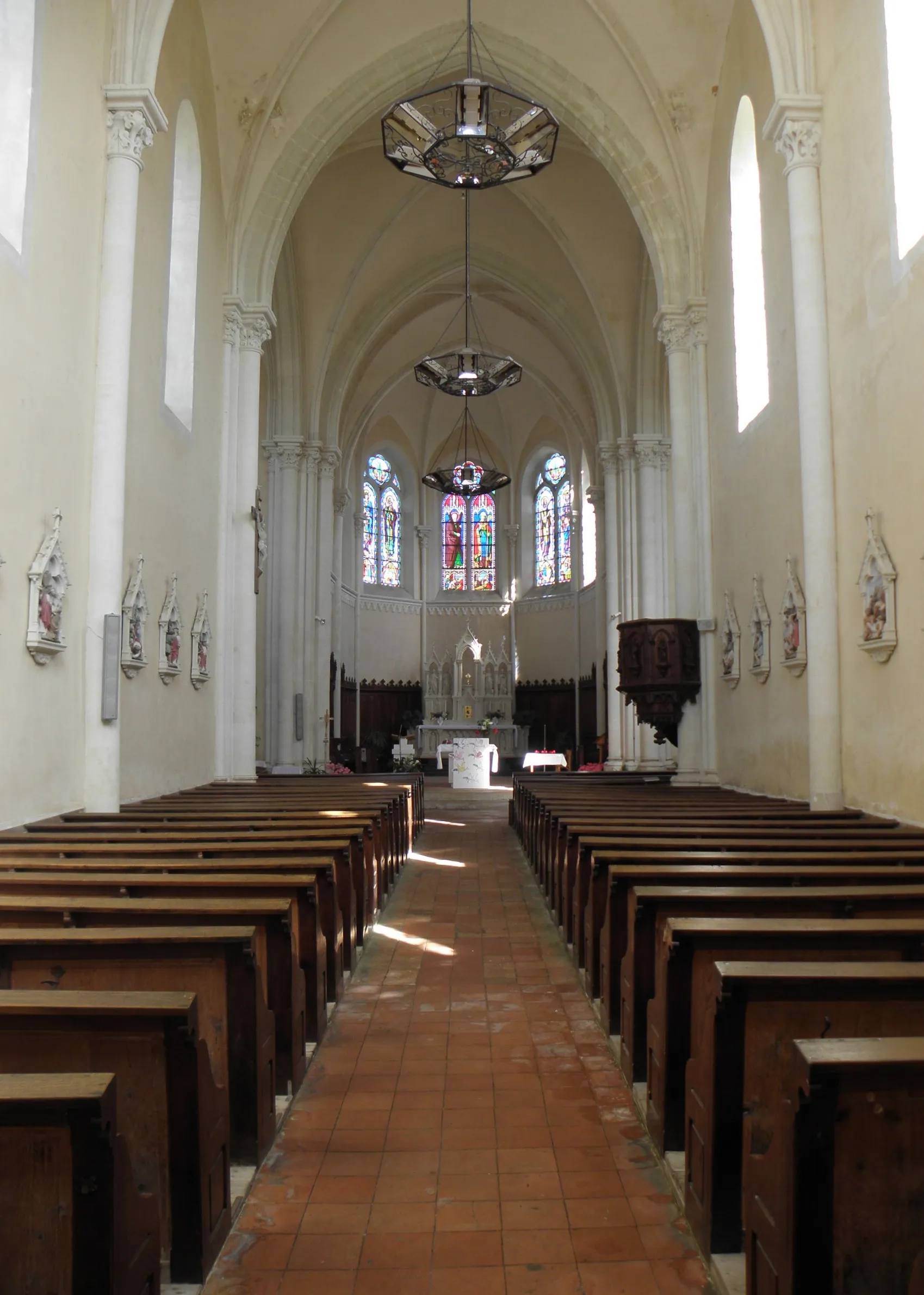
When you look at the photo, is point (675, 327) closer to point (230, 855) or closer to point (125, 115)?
point (125, 115)

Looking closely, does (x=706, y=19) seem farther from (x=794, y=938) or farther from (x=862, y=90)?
(x=794, y=938)

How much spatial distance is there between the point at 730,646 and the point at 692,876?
348 inches

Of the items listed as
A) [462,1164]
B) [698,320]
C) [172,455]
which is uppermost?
[698,320]

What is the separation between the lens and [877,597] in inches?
329

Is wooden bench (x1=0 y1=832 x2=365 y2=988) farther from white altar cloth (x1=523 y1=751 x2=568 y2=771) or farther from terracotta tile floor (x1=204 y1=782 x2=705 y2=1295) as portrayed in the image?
white altar cloth (x1=523 y1=751 x2=568 y2=771)

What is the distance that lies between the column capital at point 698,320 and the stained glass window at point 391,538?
19.7 m

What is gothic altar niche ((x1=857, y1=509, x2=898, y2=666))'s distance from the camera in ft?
26.5

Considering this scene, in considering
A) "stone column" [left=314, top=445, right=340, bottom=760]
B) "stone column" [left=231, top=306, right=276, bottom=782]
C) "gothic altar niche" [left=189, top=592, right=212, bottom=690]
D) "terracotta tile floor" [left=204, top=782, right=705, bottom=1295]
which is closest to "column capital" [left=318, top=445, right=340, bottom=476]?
"stone column" [left=314, top=445, right=340, bottom=760]

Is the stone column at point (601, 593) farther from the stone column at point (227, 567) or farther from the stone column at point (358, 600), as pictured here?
the stone column at point (227, 567)

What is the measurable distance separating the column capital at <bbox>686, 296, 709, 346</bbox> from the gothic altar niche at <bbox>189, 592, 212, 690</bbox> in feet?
25.7

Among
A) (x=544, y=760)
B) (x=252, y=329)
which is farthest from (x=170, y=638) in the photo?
(x=544, y=760)

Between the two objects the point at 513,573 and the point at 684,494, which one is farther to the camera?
the point at 513,573

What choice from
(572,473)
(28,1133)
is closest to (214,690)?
(28,1133)

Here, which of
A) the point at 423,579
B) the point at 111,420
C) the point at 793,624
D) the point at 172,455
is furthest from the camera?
the point at 423,579
